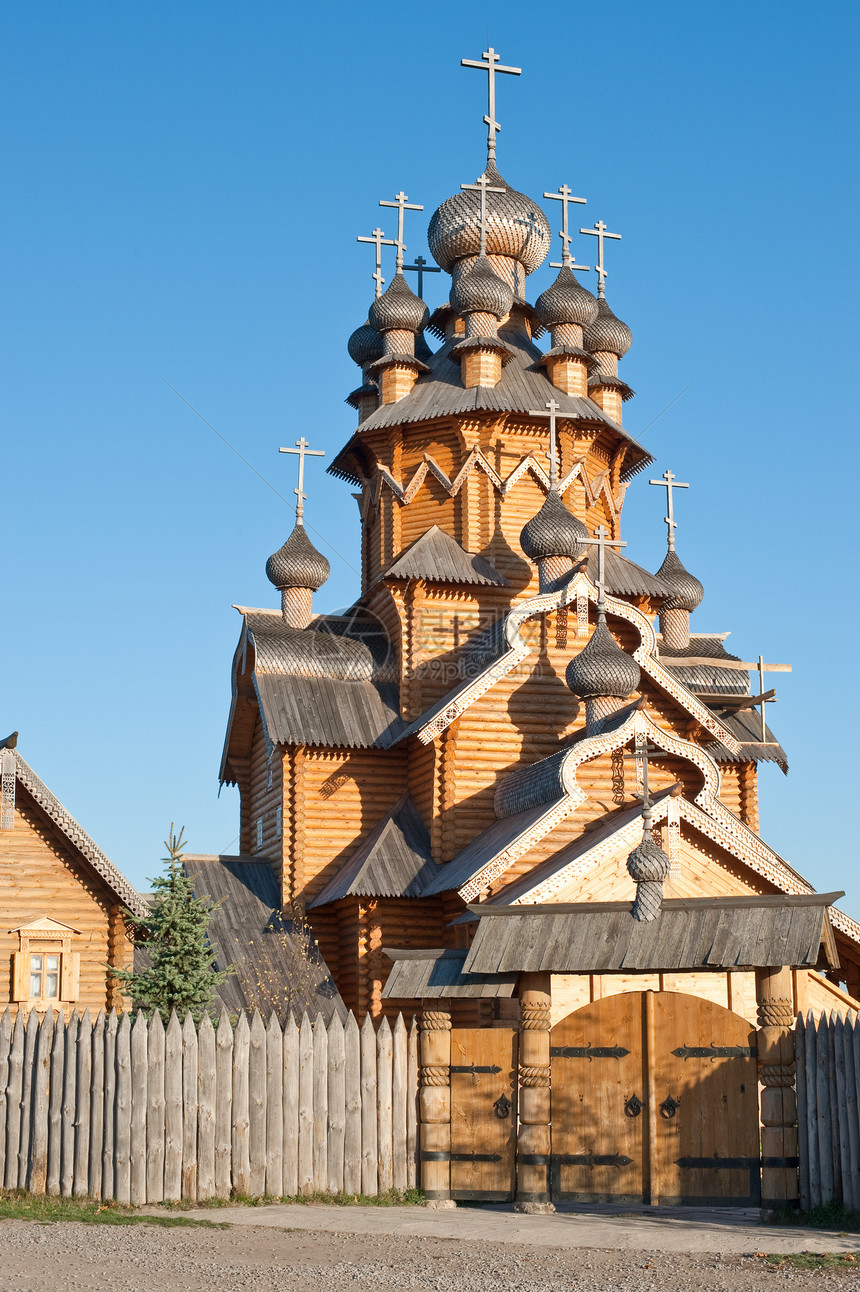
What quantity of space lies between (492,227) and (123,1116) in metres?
18.9

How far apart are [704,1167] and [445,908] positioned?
356 inches

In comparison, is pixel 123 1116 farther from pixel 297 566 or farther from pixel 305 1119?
pixel 297 566

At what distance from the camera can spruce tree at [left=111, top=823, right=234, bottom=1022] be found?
1530 cm

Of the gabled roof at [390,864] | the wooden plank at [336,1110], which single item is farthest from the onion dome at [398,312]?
the wooden plank at [336,1110]

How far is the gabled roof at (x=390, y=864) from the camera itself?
2012 centimetres

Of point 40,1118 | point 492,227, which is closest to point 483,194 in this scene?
point 492,227

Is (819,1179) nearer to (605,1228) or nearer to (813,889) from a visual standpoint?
(605,1228)

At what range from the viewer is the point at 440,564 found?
23.2m

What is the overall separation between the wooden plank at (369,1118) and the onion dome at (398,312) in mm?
16119

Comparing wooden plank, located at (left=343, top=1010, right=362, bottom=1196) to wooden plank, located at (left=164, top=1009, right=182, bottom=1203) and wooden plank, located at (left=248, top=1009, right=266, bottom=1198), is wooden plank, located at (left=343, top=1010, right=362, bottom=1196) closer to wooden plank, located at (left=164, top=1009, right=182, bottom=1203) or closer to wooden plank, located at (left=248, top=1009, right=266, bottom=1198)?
wooden plank, located at (left=248, top=1009, right=266, bottom=1198)

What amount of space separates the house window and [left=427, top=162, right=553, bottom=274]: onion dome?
15.1 metres

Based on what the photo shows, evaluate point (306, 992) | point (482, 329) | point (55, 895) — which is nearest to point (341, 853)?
point (306, 992)

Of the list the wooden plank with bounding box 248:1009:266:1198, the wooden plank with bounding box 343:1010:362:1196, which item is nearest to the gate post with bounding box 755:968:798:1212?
the wooden plank with bounding box 343:1010:362:1196

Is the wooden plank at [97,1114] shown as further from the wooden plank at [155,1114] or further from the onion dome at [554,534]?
the onion dome at [554,534]
